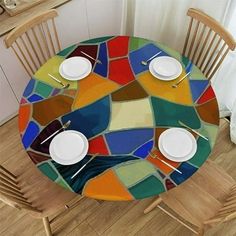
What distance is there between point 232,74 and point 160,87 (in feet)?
2.55

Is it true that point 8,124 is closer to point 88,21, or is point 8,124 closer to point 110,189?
point 88,21

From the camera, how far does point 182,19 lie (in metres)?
1.86

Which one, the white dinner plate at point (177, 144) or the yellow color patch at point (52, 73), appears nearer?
the white dinner plate at point (177, 144)

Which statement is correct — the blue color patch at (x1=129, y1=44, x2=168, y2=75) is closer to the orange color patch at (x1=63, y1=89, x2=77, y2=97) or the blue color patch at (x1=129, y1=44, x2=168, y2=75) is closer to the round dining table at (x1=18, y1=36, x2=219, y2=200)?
the round dining table at (x1=18, y1=36, x2=219, y2=200)

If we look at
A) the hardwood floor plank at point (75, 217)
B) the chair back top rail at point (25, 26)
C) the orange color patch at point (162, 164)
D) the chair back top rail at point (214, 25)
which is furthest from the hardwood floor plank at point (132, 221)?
the chair back top rail at point (25, 26)

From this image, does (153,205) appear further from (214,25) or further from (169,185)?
(214,25)

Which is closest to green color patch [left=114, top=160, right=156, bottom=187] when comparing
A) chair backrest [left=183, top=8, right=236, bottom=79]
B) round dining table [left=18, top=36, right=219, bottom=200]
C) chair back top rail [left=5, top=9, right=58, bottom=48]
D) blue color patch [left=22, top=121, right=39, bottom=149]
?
round dining table [left=18, top=36, right=219, bottom=200]

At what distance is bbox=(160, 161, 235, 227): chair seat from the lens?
1380 mm

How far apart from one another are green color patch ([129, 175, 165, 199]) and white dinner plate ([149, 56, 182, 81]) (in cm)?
59

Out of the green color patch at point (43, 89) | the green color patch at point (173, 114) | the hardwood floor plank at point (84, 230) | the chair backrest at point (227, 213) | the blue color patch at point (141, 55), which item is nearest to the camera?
the chair backrest at point (227, 213)

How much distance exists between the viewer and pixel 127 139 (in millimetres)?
1311

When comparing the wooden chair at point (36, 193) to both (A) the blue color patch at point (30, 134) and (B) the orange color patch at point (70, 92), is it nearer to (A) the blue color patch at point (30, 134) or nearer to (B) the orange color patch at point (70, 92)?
(A) the blue color patch at point (30, 134)

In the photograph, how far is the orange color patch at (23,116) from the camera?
4.43ft

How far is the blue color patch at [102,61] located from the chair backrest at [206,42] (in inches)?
22.5
